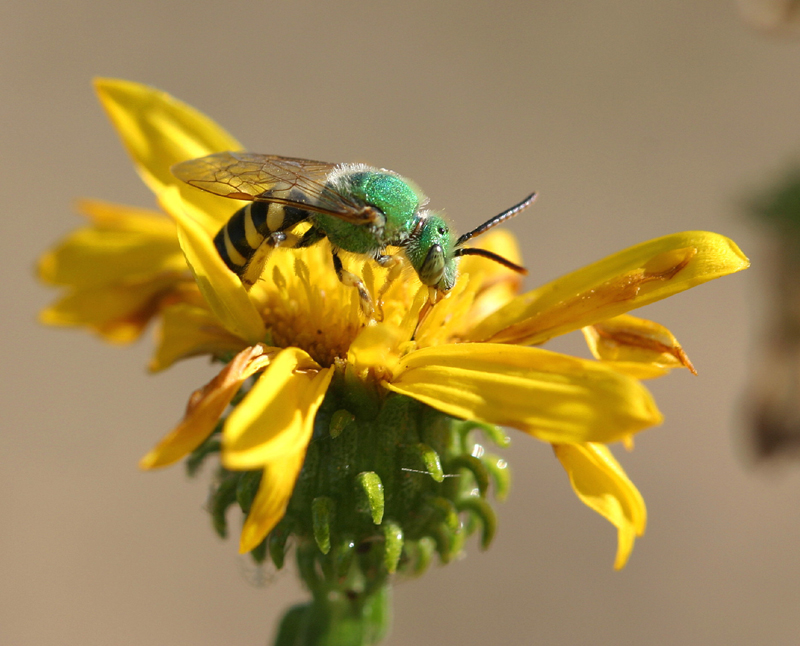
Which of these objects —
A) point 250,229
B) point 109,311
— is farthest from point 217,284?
point 109,311

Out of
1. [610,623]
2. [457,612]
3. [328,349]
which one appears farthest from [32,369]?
[328,349]

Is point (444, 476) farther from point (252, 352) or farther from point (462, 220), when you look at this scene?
point (462, 220)

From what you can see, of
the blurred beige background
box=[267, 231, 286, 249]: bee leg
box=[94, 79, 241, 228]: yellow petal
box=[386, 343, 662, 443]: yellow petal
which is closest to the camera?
box=[386, 343, 662, 443]: yellow petal

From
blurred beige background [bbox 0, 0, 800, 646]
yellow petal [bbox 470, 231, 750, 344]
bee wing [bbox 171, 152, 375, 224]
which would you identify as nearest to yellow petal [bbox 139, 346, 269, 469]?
bee wing [bbox 171, 152, 375, 224]

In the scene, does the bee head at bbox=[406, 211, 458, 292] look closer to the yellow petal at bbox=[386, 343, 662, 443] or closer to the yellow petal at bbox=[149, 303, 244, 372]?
the yellow petal at bbox=[386, 343, 662, 443]

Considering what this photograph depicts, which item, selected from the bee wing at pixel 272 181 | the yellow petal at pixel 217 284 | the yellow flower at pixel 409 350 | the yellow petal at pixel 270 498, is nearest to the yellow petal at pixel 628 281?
the yellow flower at pixel 409 350

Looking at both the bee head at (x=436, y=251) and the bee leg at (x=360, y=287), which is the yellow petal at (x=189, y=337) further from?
the bee head at (x=436, y=251)

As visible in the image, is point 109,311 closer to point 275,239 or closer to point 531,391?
point 275,239
